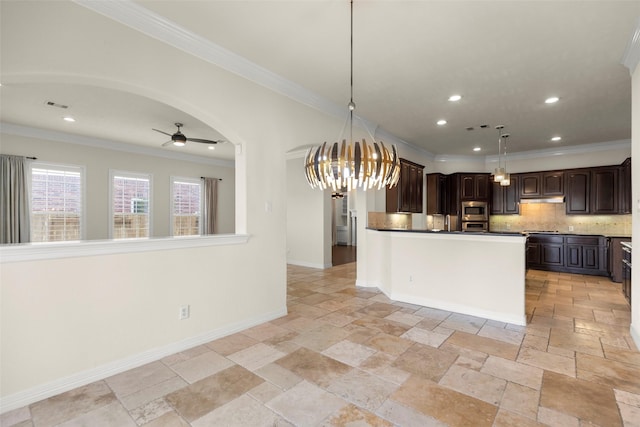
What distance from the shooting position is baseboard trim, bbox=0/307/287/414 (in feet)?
7.02

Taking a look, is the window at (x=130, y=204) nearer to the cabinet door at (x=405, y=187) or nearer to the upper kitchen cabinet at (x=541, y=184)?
the cabinet door at (x=405, y=187)

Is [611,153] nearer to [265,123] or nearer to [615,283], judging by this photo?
[615,283]

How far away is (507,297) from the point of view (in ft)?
12.6

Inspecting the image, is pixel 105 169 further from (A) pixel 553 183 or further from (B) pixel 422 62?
(A) pixel 553 183

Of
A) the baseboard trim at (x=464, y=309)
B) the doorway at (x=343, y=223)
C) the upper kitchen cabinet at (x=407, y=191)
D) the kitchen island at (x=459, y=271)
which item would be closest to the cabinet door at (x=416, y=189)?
the upper kitchen cabinet at (x=407, y=191)

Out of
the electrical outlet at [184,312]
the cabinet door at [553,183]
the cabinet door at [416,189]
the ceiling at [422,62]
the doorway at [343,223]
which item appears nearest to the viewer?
the ceiling at [422,62]

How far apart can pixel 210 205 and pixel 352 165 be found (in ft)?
24.3

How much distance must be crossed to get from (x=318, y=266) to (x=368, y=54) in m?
5.26

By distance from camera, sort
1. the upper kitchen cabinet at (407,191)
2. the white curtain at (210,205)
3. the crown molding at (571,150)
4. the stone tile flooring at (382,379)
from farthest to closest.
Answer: the white curtain at (210,205)
the crown molding at (571,150)
the upper kitchen cabinet at (407,191)
the stone tile flooring at (382,379)

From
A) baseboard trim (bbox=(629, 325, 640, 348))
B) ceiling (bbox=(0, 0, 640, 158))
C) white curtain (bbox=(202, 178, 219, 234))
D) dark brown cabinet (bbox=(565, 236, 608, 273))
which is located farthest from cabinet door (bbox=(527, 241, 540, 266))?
white curtain (bbox=(202, 178, 219, 234))

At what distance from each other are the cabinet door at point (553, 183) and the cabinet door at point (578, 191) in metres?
0.13

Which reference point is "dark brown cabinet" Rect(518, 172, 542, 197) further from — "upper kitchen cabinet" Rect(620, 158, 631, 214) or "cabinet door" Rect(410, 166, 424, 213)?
"cabinet door" Rect(410, 166, 424, 213)

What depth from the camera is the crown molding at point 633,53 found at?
2.83 metres

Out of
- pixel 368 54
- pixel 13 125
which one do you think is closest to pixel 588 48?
pixel 368 54
